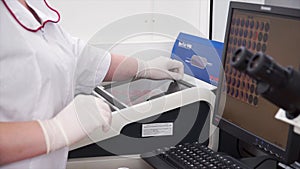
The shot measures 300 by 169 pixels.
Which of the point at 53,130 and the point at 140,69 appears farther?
the point at 140,69

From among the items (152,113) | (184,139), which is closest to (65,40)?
(152,113)

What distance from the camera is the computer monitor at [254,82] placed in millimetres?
879

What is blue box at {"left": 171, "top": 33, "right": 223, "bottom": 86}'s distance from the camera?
1.32 meters

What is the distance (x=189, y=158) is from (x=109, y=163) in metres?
0.22

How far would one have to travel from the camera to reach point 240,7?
3.30 ft

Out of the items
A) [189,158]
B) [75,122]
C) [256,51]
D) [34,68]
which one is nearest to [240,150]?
[189,158]

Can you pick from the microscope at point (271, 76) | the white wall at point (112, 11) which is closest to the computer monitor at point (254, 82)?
the microscope at point (271, 76)

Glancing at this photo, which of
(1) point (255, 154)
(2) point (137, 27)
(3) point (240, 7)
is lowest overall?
(1) point (255, 154)

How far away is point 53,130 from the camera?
2.96 ft

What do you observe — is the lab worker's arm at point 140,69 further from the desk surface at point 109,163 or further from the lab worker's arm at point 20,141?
the lab worker's arm at point 20,141

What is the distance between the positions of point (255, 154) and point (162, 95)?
0.99 feet

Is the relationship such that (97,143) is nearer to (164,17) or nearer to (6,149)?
(6,149)

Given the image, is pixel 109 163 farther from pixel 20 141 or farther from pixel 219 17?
pixel 219 17

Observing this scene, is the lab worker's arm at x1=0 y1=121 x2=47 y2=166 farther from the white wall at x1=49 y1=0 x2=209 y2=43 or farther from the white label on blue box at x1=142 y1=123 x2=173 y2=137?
the white wall at x1=49 y1=0 x2=209 y2=43
